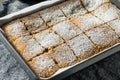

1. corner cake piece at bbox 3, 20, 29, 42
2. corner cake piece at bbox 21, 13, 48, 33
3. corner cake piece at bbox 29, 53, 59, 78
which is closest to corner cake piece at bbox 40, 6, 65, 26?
corner cake piece at bbox 21, 13, 48, 33

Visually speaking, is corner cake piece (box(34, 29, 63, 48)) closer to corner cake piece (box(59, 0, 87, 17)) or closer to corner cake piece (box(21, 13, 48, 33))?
corner cake piece (box(21, 13, 48, 33))

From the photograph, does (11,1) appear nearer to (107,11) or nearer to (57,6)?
(57,6)

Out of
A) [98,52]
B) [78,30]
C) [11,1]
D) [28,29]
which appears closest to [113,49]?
[98,52]

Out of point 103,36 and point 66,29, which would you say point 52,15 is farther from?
point 103,36

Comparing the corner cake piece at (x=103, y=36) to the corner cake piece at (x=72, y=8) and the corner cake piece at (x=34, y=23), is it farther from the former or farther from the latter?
the corner cake piece at (x=34, y=23)

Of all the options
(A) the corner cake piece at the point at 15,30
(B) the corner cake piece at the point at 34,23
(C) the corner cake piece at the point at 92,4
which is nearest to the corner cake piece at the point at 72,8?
(C) the corner cake piece at the point at 92,4
